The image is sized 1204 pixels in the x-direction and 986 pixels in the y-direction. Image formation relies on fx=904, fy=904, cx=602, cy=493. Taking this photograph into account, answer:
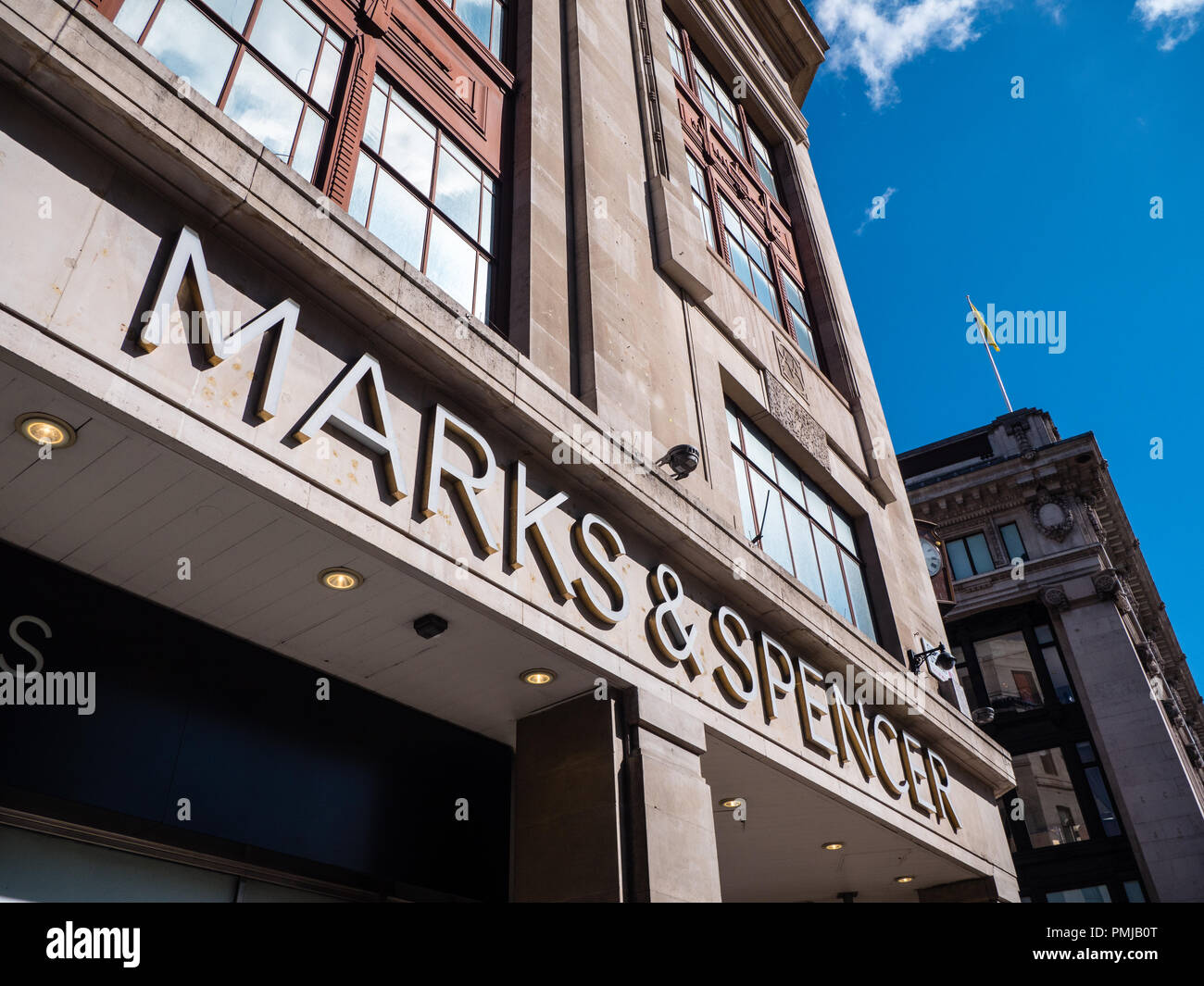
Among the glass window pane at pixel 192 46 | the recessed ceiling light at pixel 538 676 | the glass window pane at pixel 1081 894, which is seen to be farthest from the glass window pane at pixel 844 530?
the glass window pane at pixel 1081 894

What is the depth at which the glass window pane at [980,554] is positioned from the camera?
130 ft

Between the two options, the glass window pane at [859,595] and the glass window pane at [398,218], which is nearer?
the glass window pane at [398,218]

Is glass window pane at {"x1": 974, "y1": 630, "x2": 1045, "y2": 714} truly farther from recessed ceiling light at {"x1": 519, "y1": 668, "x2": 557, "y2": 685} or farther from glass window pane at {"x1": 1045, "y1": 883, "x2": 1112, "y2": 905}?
recessed ceiling light at {"x1": 519, "y1": 668, "x2": 557, "y2": 685}

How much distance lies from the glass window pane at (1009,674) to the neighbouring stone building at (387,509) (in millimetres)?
24339

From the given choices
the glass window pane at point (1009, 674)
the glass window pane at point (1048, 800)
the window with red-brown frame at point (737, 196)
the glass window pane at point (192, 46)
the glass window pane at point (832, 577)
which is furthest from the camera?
the glass window pane at point (1009, 674)

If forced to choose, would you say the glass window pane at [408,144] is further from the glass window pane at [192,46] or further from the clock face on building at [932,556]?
the clock face on building at [932,556]

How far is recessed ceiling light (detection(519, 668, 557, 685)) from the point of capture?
8.22m

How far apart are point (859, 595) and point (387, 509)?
10763mm

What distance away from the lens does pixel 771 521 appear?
13609mm

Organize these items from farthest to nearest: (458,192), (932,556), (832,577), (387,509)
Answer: (932,556), (832,577), (458,192), (387,509)

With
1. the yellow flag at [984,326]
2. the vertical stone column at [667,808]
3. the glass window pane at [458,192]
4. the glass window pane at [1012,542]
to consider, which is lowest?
the vertical stone column at [667,808]

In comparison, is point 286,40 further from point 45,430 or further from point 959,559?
point 959,559

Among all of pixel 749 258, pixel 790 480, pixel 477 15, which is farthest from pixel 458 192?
pixel 749 258
